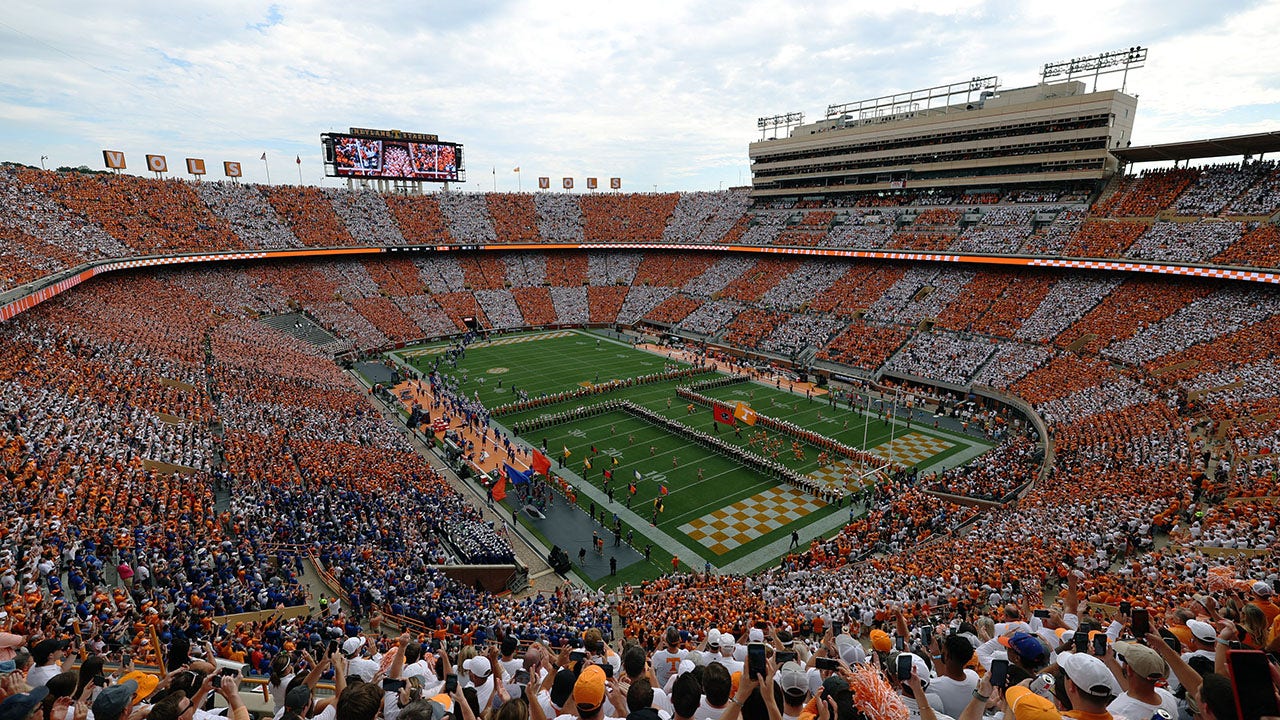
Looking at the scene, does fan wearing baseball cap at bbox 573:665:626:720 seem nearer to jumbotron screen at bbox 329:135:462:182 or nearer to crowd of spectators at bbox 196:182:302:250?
crowd of spectators at bbox 196:182:302:250

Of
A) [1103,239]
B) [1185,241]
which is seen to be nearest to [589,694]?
[1185,241]

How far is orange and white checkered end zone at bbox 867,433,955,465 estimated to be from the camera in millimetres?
29453

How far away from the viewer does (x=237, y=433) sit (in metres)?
23.9

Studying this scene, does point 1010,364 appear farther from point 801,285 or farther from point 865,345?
point 801,285

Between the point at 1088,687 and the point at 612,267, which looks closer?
the point at 1088,687

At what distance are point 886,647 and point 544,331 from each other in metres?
57.3

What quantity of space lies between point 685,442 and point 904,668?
2733 centimetres

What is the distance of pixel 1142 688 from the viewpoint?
4.05m

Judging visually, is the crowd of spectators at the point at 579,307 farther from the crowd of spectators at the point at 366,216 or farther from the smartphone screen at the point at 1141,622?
the smartphone screen at the point at 1141,622

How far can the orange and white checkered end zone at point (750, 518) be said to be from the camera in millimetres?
22781

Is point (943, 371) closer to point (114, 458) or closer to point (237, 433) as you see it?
point (237, 433)

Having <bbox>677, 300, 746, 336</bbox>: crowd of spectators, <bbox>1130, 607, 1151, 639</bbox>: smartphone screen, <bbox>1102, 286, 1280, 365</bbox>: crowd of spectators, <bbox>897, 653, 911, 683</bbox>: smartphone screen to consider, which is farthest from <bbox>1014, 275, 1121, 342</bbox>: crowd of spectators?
<bbox>897, 653, 911, 683</bbox>: smartphone screen

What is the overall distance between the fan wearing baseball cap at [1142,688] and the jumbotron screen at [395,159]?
74.0 m

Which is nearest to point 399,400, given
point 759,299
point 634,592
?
point 634,592
